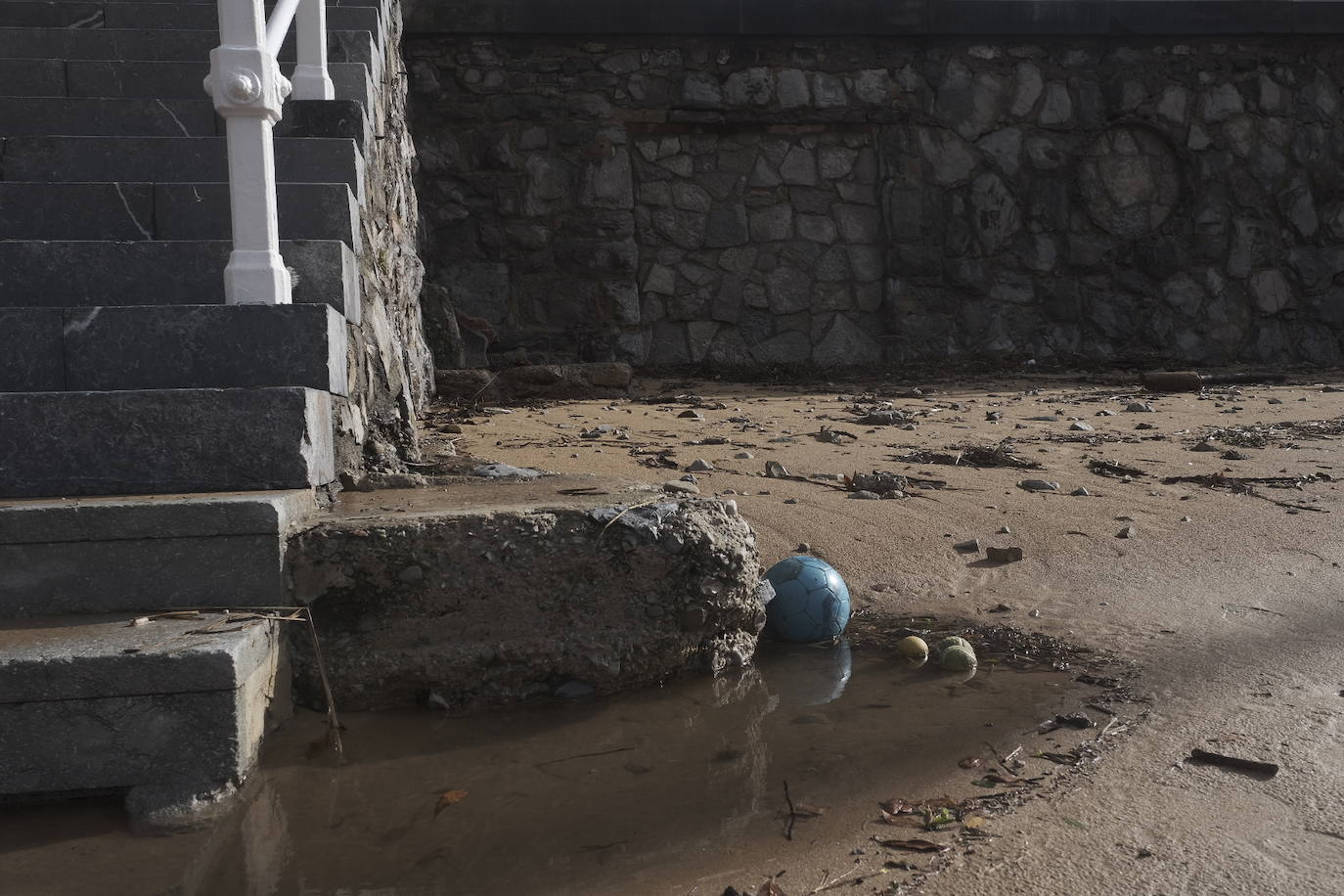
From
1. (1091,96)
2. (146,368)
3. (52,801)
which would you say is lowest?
(52,801)

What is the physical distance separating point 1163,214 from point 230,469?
7.17m

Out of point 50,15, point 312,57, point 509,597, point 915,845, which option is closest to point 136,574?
point 509,597

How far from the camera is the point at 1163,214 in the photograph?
7562mm

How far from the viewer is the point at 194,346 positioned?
92.0 inches

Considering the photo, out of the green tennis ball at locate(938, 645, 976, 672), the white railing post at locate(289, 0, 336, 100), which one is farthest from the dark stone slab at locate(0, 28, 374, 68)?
the green tennis ball at locate(938, 645, 976, 672)

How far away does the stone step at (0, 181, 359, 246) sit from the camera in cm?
298

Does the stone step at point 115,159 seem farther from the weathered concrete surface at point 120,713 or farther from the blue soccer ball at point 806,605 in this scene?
the weathered concrete surface at point 120,713

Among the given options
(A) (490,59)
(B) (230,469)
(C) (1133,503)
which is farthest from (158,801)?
(A) (490,59)

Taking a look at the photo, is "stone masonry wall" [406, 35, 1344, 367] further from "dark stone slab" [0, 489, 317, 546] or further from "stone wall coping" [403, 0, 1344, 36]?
"dark stone slab" [0, 489, 317, 546]

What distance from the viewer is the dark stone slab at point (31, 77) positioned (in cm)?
386

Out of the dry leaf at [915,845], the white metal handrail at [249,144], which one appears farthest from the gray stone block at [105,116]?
the dry leaf at [915,845]

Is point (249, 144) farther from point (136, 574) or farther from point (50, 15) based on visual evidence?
point (50, 15)

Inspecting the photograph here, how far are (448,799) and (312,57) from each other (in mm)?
2919

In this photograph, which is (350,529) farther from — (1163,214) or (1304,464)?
(1163,214)
